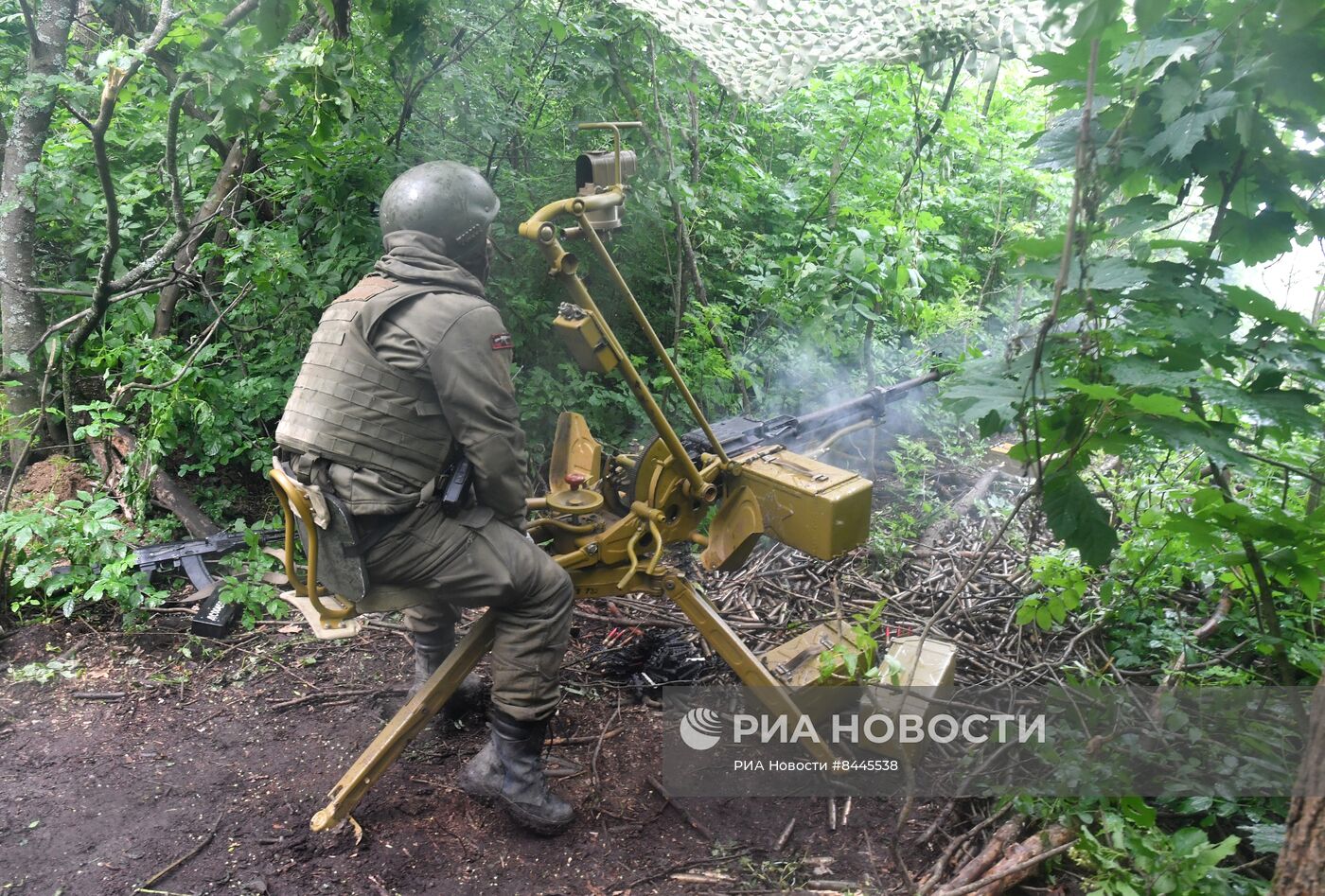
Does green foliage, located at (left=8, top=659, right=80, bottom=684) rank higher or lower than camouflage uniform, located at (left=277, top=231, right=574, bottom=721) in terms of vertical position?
lower

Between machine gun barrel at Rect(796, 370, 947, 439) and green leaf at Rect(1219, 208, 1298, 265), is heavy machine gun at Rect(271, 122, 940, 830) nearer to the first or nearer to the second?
machine gun barrel at Rect(796, 370, 947, 439)

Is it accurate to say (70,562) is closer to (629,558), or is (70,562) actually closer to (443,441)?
(443,441)

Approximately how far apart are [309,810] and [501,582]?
1.19 metres

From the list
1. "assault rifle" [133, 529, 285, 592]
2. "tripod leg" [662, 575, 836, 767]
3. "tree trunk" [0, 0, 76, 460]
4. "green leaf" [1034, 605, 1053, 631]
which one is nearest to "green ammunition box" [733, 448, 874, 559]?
"tripod leg" [662, 575, 836, 767]

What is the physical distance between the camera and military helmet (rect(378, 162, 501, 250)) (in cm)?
289

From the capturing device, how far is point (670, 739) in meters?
3.56

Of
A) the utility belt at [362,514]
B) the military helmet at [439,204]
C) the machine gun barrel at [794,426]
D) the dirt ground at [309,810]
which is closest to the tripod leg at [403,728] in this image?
the dirt ground at [309,810]

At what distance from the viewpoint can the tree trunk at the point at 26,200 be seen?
178 inches

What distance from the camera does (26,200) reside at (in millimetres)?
4652

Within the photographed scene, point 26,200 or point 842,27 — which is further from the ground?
point 842,27

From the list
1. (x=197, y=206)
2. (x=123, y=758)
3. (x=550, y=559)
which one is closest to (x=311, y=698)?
(x=123, y=758)

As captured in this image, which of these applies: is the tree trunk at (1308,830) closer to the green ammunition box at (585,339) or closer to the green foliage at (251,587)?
the green ammunition box at (585,339)

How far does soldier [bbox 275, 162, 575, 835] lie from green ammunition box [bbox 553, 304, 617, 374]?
0.69 feet

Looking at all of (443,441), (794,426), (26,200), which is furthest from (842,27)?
(26,200)
